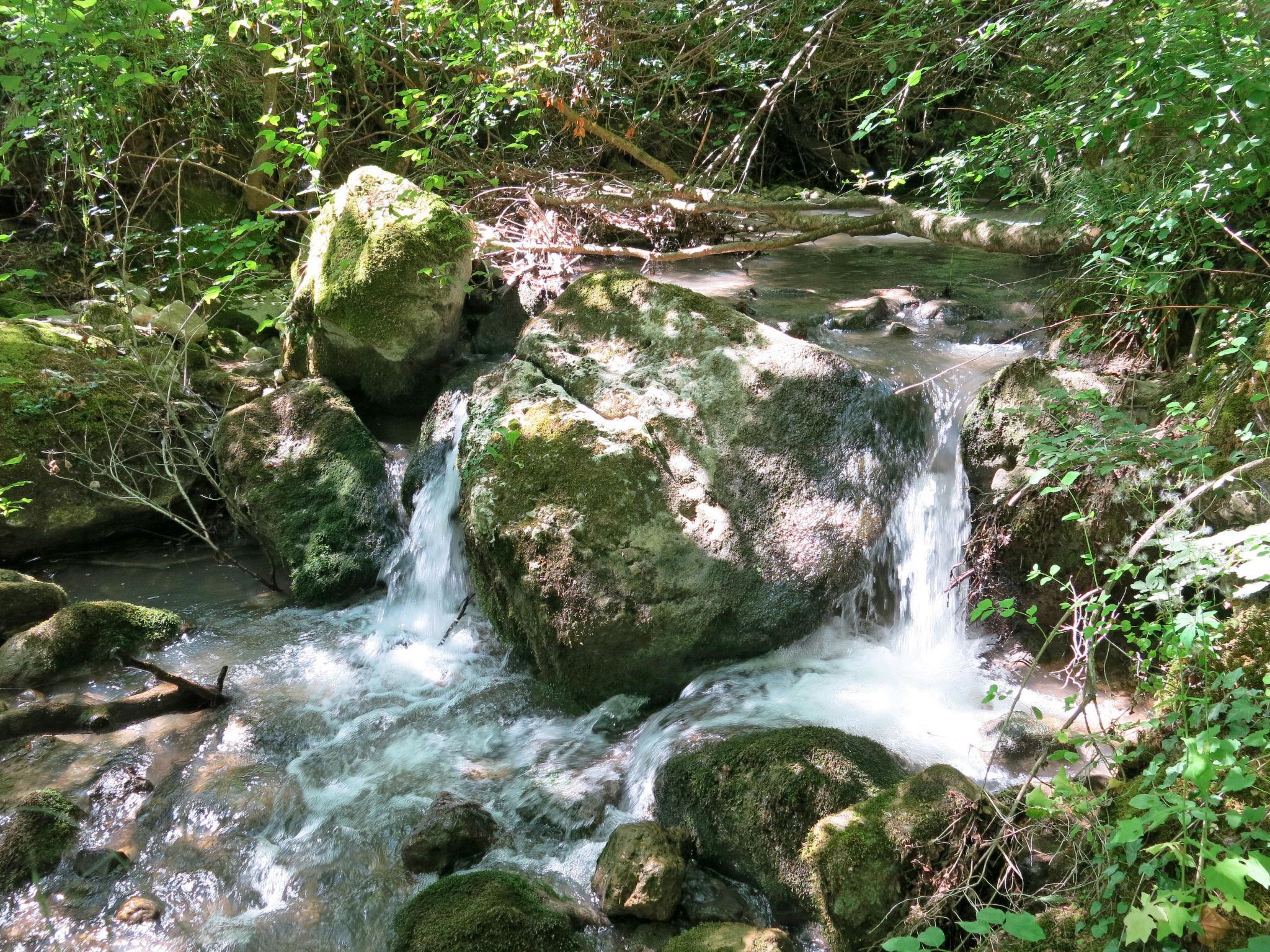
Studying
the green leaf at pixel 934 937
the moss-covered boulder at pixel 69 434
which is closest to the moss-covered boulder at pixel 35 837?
the moss-covered boulder at pixel 69 434

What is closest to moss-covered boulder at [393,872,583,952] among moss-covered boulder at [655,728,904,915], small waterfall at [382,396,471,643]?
moss-covered boulder at [655,728,904,915]

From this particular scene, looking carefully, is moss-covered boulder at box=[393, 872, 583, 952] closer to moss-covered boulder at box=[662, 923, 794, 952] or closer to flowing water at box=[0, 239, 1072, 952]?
flowing water at box=[0, 239, 1072, 952]

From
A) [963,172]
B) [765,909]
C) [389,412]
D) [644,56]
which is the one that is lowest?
[765,909]

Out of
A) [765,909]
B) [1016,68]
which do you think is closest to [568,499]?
[765,909]

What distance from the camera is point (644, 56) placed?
7.86 meters

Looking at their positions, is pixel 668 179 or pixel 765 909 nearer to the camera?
pixel 765 909

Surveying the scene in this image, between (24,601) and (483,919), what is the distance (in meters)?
4.16

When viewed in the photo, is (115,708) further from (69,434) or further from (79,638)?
(69,434)

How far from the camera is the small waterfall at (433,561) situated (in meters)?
5.62

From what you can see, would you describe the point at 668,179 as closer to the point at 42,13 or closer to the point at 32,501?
the point at 42,13

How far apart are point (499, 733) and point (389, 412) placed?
349cm

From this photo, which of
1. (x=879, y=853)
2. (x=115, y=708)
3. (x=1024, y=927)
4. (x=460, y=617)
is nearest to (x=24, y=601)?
(x=115, y=708)

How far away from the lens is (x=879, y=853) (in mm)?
2904

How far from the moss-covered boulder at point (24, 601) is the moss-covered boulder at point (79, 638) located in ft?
0.70
